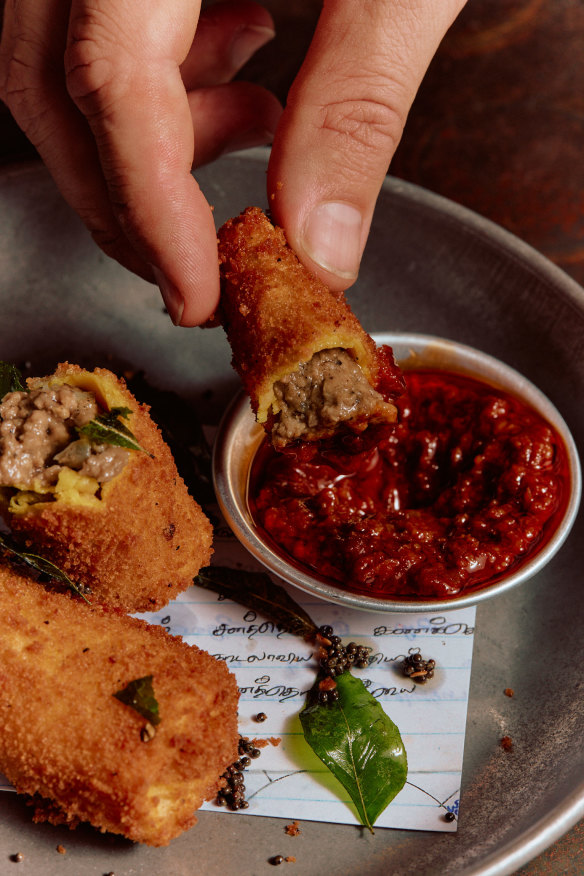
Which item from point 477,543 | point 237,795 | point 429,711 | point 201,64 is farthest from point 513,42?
point 237,795

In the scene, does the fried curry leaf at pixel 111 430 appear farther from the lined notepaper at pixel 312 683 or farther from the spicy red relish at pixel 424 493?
the lined notepaper at pixel 312 683

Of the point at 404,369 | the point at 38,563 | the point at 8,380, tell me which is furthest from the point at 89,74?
the point at 404,369

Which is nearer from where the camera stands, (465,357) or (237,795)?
(237,795)

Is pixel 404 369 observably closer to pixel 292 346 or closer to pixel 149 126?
pixel 292 346

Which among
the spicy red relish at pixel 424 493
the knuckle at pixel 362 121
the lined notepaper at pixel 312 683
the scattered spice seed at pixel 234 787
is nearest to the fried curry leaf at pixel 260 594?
the lined notepaper at pixel 312 683

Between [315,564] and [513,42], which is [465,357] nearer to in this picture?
[315,564]

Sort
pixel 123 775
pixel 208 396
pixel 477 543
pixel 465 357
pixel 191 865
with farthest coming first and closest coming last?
pixel 208 396, pixel 465 357, pixel 477 543, pixel 191 865, pixel 123 775

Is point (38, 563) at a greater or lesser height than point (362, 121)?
lesser
